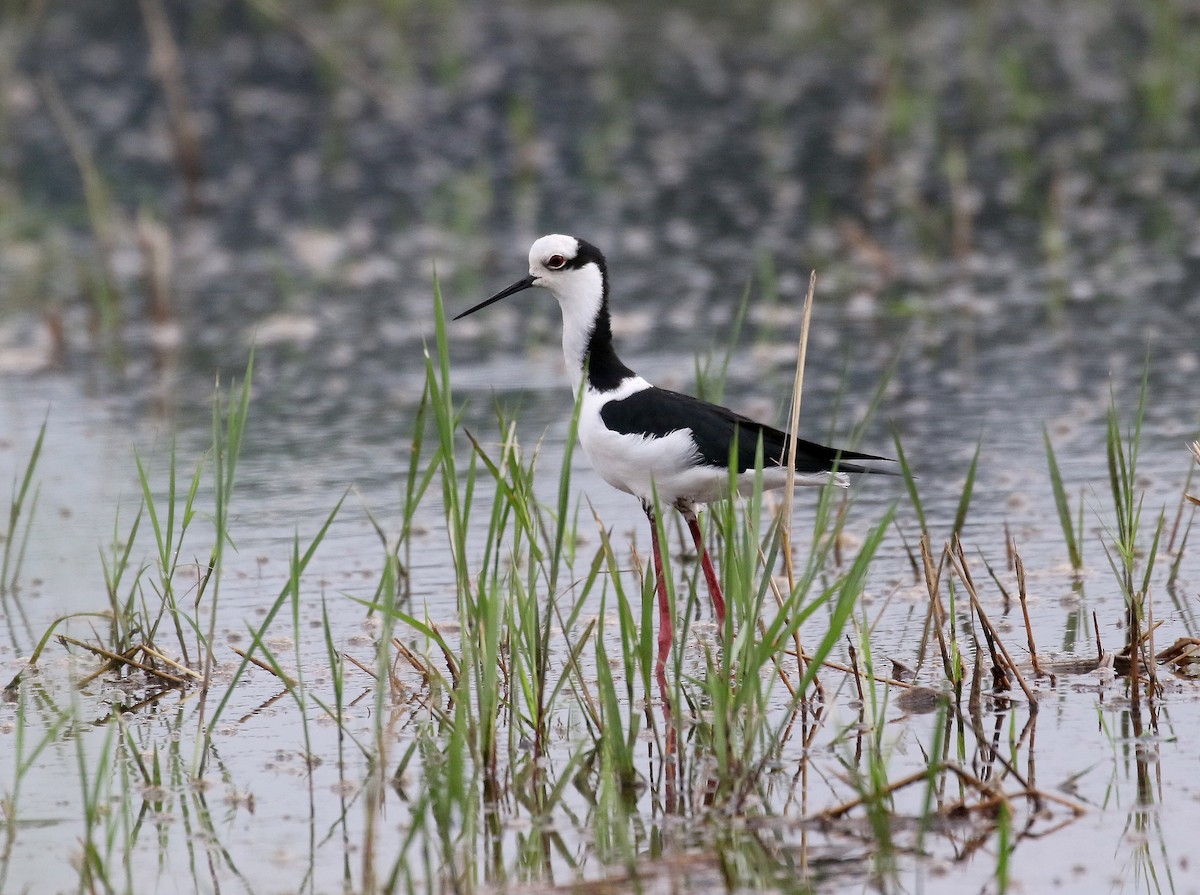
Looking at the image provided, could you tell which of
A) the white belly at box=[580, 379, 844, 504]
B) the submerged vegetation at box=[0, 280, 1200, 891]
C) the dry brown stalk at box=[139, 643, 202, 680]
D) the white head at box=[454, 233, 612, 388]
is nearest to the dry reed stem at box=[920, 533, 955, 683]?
the submerged vegetation at box=[0, 280, 1200, 891]

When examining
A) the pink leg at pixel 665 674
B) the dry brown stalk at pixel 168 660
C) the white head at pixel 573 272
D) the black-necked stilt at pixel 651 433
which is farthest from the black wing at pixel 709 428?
the dry brown stalk at pixel 168 660

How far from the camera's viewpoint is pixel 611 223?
13414 mm

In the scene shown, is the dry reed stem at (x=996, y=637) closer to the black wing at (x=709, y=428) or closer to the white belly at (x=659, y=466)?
the black wing at (x=709, y=428)

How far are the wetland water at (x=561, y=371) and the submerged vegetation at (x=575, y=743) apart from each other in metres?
0.02

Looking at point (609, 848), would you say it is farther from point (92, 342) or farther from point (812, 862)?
point (92, 342)

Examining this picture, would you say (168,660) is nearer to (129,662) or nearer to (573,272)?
(129,662)

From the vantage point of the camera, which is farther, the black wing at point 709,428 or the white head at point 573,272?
the white head at point 573,272

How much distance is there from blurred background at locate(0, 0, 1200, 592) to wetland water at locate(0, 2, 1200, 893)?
0.17 feet

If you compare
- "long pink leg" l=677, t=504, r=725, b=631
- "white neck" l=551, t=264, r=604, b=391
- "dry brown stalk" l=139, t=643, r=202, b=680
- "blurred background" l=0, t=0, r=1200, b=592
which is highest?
"blurred background" l=0, t=0, r=1200, b=592

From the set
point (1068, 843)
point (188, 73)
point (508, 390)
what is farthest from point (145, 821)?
point (188, 73)

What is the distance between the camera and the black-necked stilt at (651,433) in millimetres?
5164

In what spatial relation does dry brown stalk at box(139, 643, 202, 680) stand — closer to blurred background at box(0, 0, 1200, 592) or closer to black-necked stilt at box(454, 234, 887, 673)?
black-necked stilt at box(454, 234, 887, 673)

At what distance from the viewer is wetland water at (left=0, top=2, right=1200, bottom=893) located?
4.14 metres

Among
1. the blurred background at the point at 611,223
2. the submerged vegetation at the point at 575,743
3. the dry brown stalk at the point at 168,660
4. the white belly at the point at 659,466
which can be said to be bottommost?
the submerged vegetation at the point at 575,743
